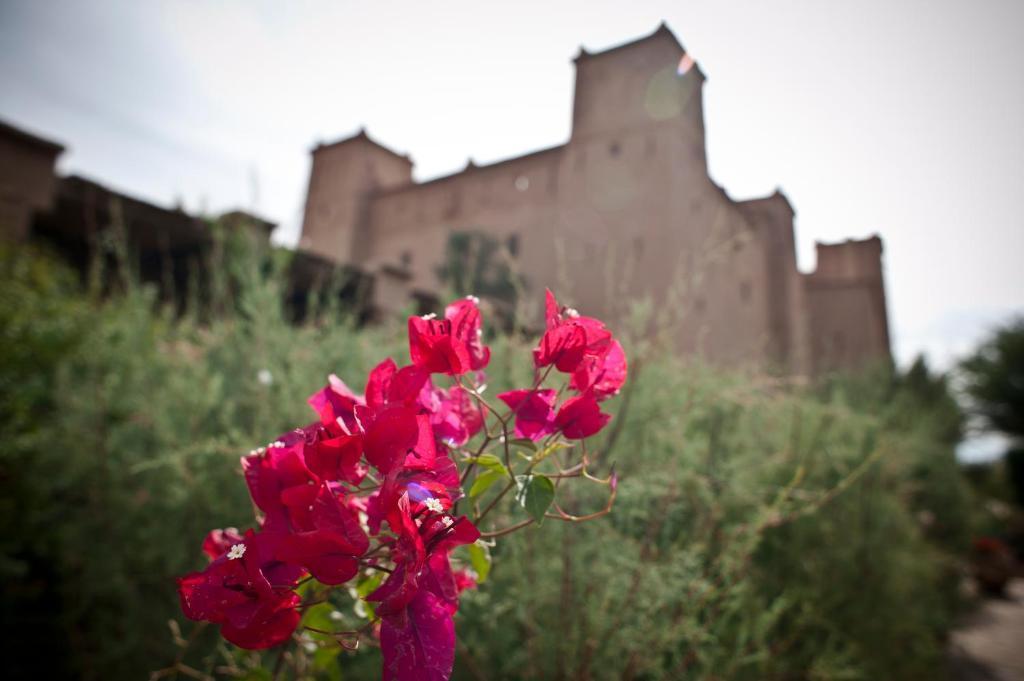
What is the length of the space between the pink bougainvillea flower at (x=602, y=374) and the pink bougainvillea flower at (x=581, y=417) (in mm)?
24

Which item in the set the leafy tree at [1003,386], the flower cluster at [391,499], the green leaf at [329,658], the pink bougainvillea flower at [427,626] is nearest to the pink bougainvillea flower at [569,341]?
the flower cluster at [391,499]

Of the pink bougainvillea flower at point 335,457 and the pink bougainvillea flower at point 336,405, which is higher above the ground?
the pink bougainvillea flower at point 336,405

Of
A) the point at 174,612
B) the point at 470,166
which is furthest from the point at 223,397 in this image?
the point at 470,166

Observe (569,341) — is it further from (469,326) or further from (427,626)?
(427,626)

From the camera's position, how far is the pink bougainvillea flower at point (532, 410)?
2.35 ft

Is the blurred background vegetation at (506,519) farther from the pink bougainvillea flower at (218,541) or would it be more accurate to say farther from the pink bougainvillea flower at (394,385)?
the pink bougainvillea flower at (394,385)

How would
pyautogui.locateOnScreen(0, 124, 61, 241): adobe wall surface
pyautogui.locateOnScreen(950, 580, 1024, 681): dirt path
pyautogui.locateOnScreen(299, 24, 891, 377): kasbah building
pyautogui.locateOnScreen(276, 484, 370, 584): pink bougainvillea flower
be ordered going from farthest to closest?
pyautogui.locateOnScreen(299, 24, 891, 377): kasbah building
pyautogui.locateOnScreen(950, 580, 1024, 681): dirt path
pyautogui.locateOnScreen(0, 124, 61, 241): adobe wall surface
pyautogui.locateOnScreen(276, 484, 370, 584): pink bougainvillea flower

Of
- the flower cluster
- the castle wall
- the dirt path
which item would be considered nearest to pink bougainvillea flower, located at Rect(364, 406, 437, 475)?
the flower cluster

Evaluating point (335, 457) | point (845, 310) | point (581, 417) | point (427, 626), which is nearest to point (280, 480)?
point (335, 457)

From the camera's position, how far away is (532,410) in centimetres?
73

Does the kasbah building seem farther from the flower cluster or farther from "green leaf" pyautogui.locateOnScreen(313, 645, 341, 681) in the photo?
the flower cluster

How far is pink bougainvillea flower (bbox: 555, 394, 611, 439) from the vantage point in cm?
69

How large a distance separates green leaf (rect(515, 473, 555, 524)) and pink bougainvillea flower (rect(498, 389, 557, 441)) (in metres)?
0.06

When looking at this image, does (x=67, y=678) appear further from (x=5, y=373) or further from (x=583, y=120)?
(x=583, y=120)
